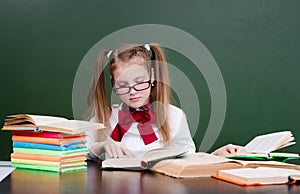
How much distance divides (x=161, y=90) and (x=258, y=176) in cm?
100

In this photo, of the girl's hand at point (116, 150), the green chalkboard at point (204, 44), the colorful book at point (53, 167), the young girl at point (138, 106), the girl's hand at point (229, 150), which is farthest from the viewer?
the green chalkboard at point (204, 44)

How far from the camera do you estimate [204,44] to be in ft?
10.2

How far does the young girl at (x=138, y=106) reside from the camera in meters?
2.09

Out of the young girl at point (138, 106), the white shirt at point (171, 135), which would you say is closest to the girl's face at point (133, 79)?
the young girl at point (138, 106)

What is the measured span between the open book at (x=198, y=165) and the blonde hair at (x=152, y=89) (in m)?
0.68

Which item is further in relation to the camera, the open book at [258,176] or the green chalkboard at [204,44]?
the green chalkboard at [204,44]

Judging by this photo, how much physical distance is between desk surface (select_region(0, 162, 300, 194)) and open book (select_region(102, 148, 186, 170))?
0.06m

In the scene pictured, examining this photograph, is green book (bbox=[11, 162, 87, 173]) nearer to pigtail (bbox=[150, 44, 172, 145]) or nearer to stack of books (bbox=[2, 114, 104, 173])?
stack of books (bbox=[2, 114, 104, 173])

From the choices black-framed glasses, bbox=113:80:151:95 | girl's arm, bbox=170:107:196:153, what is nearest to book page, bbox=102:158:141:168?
black-framed glasses, bbox=113:80:151:95

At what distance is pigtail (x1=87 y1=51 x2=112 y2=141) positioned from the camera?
2170mm

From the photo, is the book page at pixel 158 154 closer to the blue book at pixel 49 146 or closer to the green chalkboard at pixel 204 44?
the blue book at pixel 49 146

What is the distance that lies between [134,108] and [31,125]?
73cm

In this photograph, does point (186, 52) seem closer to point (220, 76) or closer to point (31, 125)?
point (220, 76)

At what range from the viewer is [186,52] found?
10.2ft
